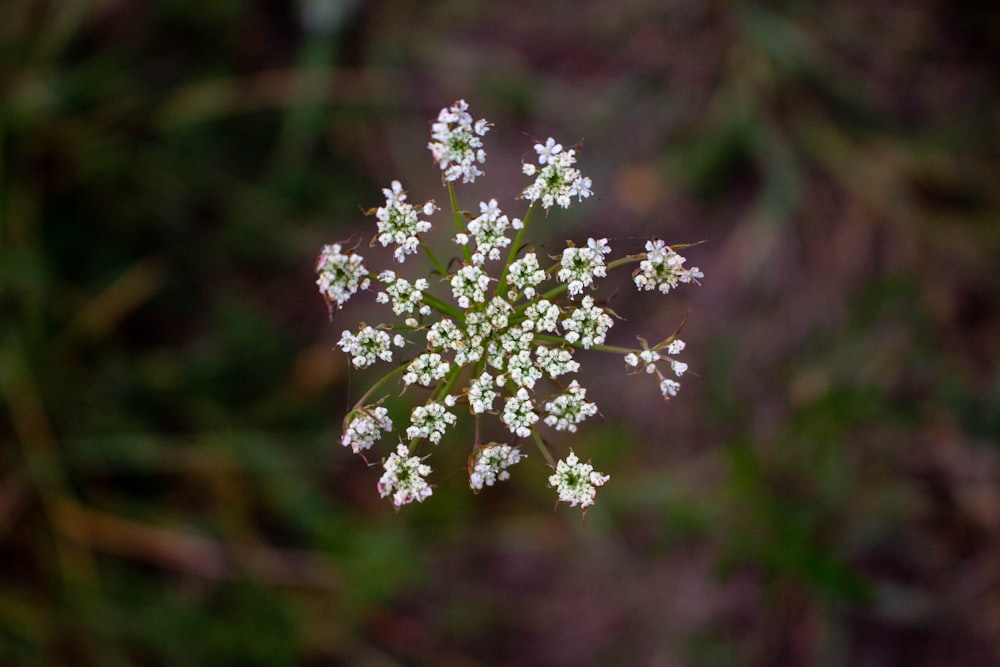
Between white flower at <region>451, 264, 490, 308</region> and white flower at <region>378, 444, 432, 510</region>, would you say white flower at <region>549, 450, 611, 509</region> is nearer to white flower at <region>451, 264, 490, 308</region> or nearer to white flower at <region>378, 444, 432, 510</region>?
white flower at <region>378, 444, 432, 510</region>

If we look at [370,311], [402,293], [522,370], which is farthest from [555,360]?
[370,311]

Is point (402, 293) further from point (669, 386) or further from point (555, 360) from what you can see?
point (669, 386)

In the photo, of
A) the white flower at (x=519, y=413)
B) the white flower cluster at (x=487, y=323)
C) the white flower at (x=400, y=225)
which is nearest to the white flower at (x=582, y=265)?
the white flower cluster at (x=487, y=323)

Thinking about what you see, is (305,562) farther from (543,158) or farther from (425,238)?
(543,158)

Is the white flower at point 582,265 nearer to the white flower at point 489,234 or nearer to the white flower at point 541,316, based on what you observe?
the white flower at point 541,316

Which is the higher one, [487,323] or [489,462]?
[487,323]

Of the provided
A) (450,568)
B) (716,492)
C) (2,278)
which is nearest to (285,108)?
(2,278)
